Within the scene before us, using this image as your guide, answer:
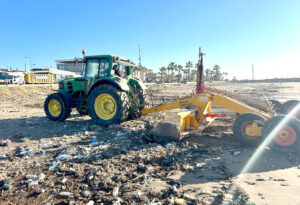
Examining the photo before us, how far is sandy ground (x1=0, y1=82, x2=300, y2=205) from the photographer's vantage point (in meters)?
2.41

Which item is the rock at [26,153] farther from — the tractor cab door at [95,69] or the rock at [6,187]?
the tractor cab door at [95,69]

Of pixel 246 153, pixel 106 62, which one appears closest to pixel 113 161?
pixel 246 153

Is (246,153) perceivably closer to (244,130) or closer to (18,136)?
(244,130)

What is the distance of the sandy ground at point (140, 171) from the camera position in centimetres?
241

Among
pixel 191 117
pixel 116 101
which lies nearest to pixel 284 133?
pixel 191 117

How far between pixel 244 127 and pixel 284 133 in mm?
683

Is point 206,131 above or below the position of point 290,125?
below

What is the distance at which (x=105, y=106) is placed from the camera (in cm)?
575

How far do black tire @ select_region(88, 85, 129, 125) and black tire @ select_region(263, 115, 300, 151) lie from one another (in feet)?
11.0

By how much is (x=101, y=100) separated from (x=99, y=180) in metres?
3.27

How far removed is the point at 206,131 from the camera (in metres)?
5.14

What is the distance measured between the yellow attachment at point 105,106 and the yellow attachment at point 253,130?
3.43 meters

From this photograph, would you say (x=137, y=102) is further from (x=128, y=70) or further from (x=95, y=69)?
(x=95, y=69)

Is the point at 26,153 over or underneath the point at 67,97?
underneath
